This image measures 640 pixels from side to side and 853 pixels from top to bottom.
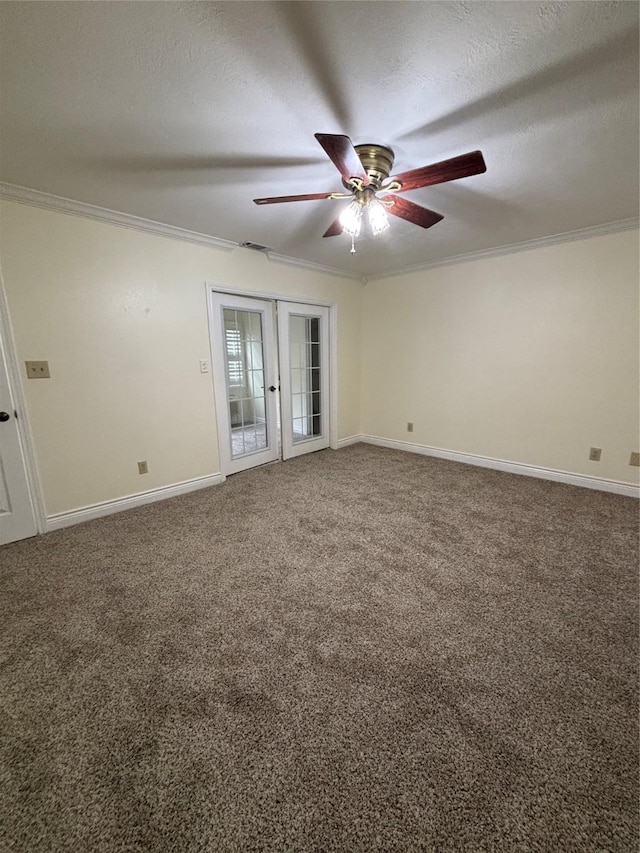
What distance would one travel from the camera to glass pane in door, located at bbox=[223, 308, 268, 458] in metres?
3.39

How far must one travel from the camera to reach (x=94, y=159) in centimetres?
179

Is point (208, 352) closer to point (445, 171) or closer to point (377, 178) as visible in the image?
point (377, 178)

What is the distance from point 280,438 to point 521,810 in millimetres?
3335

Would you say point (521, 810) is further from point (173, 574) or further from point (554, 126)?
point (554, 126)

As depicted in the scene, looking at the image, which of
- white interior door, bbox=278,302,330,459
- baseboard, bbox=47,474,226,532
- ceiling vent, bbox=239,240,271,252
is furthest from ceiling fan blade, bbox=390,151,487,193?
baseboard, bbox=47,474,226,532

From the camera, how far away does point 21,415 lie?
7.63 feet

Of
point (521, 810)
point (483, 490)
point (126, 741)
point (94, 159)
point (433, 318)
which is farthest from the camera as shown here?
point (433, 318)

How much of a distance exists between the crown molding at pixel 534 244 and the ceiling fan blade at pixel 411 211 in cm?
166

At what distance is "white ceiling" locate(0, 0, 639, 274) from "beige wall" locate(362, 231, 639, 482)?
0.84 meters

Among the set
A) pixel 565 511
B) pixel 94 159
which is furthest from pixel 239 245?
pixel 565 511

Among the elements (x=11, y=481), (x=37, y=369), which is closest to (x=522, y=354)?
(x=37, y=369)

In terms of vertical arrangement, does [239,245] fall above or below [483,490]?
above

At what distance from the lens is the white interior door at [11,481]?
7.41 feet

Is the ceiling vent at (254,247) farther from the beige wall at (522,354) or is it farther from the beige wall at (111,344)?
the beige wall at (522,354)
